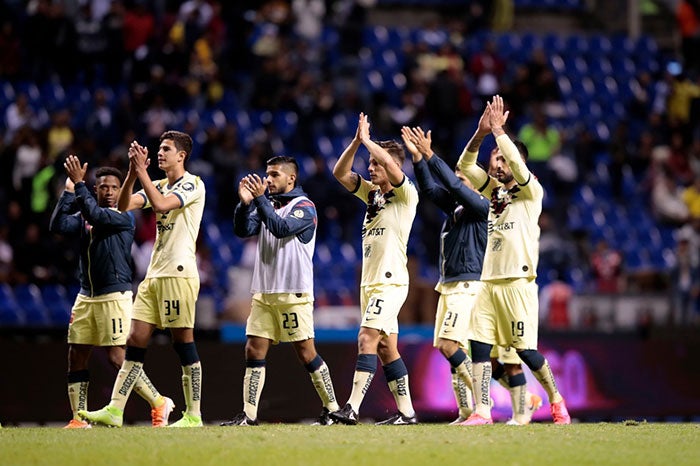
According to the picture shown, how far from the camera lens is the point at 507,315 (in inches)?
477

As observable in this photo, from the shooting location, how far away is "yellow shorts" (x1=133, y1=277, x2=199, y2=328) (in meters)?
11.8

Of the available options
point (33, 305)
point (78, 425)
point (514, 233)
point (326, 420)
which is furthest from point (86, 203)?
point (33, 305)

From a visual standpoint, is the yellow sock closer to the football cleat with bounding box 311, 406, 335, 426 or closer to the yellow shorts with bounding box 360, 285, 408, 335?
the football cleat with bounding box 311, 406, 335, 426

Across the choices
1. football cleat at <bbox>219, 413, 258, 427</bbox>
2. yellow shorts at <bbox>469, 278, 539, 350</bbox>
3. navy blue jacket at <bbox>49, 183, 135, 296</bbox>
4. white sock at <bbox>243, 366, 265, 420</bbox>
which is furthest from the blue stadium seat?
yellow shorts at <bbox>469, 278, 539, 350</bbox>

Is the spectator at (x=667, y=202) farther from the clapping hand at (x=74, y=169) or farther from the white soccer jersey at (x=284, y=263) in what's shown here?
the clapping hand at (x=74, y=169)

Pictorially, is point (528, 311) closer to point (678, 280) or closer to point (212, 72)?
point (678, 280)

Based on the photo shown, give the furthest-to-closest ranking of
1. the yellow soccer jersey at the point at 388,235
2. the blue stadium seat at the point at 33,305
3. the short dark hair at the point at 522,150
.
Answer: the blue stadium seat at the point at 33,305 → the short dark hair at the point at 522,150 → the yellow soccer jersey at the point at 388,235

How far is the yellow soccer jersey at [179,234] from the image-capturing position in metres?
11.9

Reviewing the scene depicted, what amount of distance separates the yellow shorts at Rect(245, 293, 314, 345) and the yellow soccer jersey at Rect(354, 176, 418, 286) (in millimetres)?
721

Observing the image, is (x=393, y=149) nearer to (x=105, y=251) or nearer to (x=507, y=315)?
(x=507, y=315)

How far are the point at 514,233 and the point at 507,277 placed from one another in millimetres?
462

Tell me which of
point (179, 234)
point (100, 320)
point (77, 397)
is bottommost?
point (77, 397)

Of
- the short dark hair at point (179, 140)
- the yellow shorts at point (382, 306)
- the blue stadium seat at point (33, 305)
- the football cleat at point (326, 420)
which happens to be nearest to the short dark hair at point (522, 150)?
the yellow shorts at point (382, 306)

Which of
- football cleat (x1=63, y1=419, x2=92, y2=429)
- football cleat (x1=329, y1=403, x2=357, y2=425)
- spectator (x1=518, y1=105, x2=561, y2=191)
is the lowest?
football cleat (x1=63, y1=419, x2=92, y2=429)
